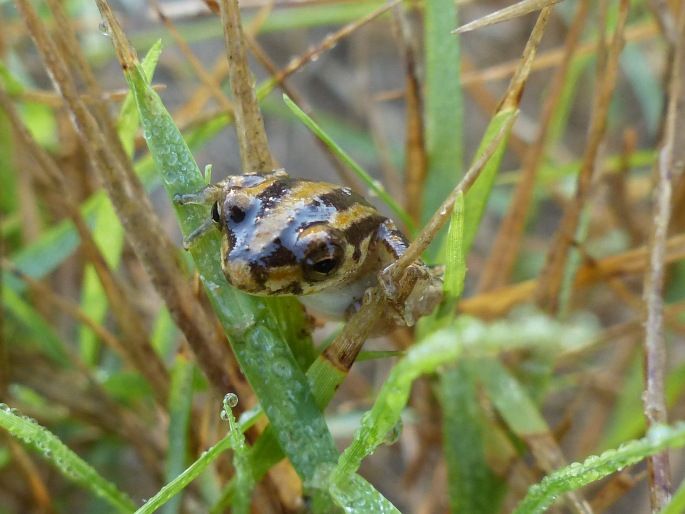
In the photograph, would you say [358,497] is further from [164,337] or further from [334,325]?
[334,325]

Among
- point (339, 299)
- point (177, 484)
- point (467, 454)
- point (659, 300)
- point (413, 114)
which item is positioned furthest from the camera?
point (413, 114)

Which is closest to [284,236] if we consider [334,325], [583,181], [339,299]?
[339,299]

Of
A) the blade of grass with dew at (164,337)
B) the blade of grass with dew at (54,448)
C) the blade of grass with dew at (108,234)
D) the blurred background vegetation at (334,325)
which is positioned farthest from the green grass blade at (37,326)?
the blade of grass with dew at (54,448)

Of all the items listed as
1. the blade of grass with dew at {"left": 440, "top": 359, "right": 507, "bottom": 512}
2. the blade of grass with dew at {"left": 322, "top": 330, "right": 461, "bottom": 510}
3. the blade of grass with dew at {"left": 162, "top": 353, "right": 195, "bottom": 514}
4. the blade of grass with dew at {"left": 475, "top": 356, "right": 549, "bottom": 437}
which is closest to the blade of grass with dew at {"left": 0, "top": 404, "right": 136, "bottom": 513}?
the blade of grass with dew at {"left": 162, "top": 353, "right": 195, "bottom": 514}

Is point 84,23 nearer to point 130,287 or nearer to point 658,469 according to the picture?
point 130,287

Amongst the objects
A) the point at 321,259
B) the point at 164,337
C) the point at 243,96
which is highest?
the point at 243,96

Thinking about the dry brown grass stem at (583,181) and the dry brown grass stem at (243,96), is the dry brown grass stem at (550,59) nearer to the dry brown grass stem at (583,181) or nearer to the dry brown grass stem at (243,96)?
the dry brown grass stem at (583,181)

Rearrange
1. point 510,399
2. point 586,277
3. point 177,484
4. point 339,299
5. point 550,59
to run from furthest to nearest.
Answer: point 550,59, point 586,277, point 510,399, point 339,299, point 177,484
